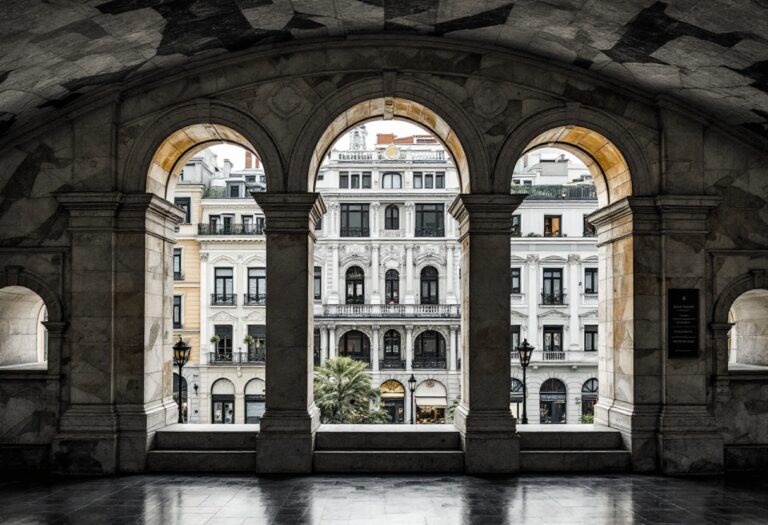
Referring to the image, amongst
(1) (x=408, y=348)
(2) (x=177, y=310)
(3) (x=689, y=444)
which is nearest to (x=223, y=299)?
(2) (x=177, y=310)

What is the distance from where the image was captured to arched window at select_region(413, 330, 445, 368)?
51.8 m

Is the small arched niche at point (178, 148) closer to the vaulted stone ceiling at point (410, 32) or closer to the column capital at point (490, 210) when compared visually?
the vaulted stone ceiling at point (410, 32)

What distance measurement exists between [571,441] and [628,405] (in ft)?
5.00

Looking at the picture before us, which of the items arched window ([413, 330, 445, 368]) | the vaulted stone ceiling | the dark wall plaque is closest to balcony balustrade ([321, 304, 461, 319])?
arched window ([413, 330, 445, 368])

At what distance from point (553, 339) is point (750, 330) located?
33328 millimetres

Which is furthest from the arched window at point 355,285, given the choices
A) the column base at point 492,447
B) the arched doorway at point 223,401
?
the column base at point 492,447

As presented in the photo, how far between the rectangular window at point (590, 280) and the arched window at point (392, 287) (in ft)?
Answer: 45.4

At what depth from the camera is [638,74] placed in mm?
14539

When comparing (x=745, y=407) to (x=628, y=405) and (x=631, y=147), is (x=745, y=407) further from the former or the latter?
(x=631, y=147)

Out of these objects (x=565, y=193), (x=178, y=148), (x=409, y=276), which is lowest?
(x=409, y=276)

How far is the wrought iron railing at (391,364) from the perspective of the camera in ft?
169

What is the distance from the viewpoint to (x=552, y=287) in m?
49.1

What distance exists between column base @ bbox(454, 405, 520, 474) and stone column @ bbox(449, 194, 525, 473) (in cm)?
2

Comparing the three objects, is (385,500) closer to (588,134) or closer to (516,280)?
(588,134)
